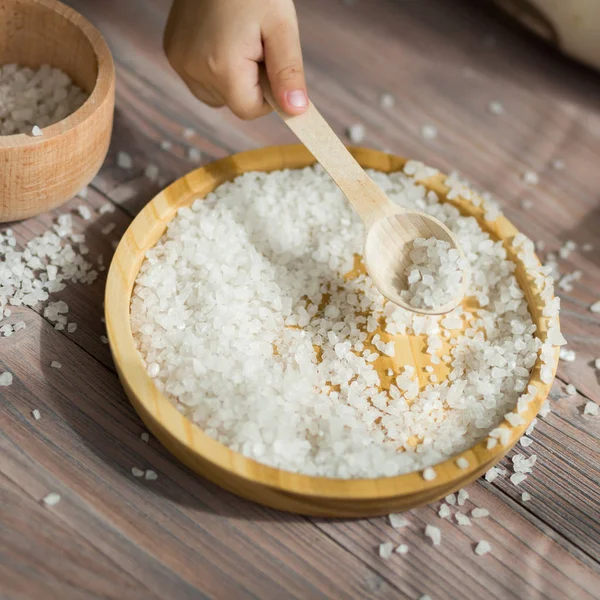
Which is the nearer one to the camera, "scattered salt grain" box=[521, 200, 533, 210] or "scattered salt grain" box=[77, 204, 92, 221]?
"scattered salt grain" box=[77, 204, 92, 221]

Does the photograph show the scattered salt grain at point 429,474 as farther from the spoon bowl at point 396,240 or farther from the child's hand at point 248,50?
the child's hand at point 248,50

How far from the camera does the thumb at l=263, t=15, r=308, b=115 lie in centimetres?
98

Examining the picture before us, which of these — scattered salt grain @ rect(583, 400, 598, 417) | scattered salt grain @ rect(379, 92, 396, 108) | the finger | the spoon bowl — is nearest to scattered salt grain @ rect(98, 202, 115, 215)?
the finger

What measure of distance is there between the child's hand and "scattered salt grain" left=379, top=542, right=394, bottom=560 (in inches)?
20.6

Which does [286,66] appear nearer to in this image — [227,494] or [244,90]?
[244,90]

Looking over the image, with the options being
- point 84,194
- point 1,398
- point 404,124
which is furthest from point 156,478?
point 404,124

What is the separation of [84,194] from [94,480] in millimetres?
445

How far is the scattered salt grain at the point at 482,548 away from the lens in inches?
35.1

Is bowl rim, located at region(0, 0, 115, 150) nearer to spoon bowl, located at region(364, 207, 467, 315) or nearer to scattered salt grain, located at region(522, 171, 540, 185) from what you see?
spoon bowl, located at region(364, 207, 467, 315)

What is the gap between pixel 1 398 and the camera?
94cm

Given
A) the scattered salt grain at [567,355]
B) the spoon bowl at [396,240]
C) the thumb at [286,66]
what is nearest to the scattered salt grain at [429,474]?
the spoon bowl at [396,240]

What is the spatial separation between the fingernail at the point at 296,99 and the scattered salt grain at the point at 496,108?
51 centimetres

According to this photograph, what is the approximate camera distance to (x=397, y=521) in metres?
0.90

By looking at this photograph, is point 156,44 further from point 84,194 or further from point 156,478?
point 156,478
